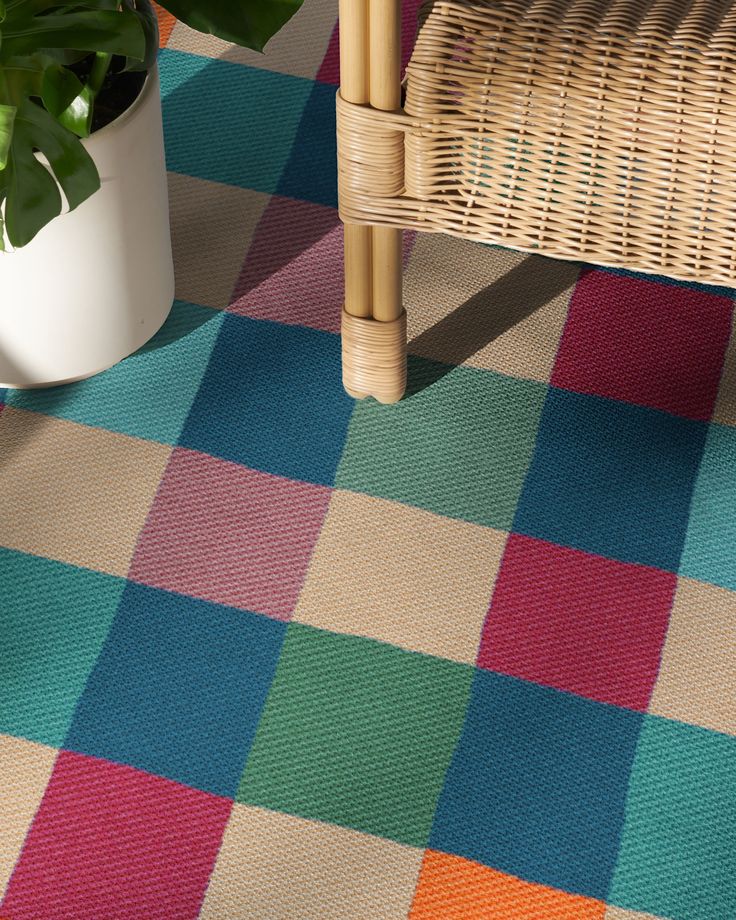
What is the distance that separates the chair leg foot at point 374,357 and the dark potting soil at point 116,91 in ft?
0.92

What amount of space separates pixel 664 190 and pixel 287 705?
1.80 ft

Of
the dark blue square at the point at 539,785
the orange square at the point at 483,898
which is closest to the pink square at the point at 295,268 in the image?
the dark blue square at the point at 539,785

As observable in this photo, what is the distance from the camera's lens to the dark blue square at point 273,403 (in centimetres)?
131

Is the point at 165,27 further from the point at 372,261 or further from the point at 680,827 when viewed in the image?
the point at 680,827

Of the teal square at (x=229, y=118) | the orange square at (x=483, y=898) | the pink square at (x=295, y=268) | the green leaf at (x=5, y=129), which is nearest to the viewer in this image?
the green leaf at (x=5, y=129)

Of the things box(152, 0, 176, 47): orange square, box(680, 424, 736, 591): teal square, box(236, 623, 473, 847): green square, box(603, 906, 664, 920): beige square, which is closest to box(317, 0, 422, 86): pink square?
box(152, 0, 176, 47): orange square

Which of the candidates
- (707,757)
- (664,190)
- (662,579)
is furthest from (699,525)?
(664,190)

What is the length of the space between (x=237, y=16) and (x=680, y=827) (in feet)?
2.55

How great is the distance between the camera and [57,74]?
3.41 feet

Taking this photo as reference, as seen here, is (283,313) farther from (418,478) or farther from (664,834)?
(664,834)

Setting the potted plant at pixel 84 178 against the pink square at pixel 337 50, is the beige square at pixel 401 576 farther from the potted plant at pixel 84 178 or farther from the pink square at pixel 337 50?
the pink square at pixel 337 50

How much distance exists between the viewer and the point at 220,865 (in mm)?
1093

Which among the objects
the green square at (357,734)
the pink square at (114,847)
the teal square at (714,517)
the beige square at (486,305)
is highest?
the beige square at (486,305)

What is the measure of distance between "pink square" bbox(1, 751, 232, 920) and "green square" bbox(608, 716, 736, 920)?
0.35 metres
